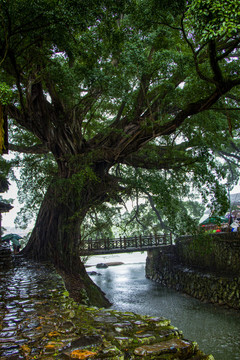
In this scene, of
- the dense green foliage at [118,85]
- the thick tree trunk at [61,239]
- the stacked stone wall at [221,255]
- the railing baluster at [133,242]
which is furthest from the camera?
the railing baluster at [133,242]

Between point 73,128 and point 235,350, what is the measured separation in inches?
257

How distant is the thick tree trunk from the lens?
8.60 meters

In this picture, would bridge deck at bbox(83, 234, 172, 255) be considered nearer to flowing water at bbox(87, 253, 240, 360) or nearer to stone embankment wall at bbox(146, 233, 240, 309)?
stone embankment wall at bbox(146, 233, 240, 309)

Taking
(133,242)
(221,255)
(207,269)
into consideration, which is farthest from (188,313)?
(133,242)

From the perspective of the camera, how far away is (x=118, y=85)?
6.20 m

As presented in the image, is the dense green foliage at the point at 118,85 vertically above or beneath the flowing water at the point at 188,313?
above

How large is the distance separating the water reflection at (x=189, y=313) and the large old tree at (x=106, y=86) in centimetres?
231

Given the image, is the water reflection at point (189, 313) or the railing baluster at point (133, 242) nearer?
the water reflection at point (189, 313)

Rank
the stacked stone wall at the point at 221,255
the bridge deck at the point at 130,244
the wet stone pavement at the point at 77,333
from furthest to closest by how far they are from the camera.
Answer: the bridge deck at the point at 130,244 < the stacked stone wall at the point at 221,255 < the wet stone pavement at the point at 77,333

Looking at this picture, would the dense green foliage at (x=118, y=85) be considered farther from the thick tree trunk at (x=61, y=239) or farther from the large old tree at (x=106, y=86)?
the thick tree trunk at (x=61, y=239)

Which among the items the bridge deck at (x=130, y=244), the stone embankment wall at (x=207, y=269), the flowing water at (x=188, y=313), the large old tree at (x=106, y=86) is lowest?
the flowing water at (x=188, y=313)

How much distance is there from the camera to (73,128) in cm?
816

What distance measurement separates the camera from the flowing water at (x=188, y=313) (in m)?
6.34

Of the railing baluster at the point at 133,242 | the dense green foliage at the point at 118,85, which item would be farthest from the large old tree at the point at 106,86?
the railing baluster at the point at 133,242
